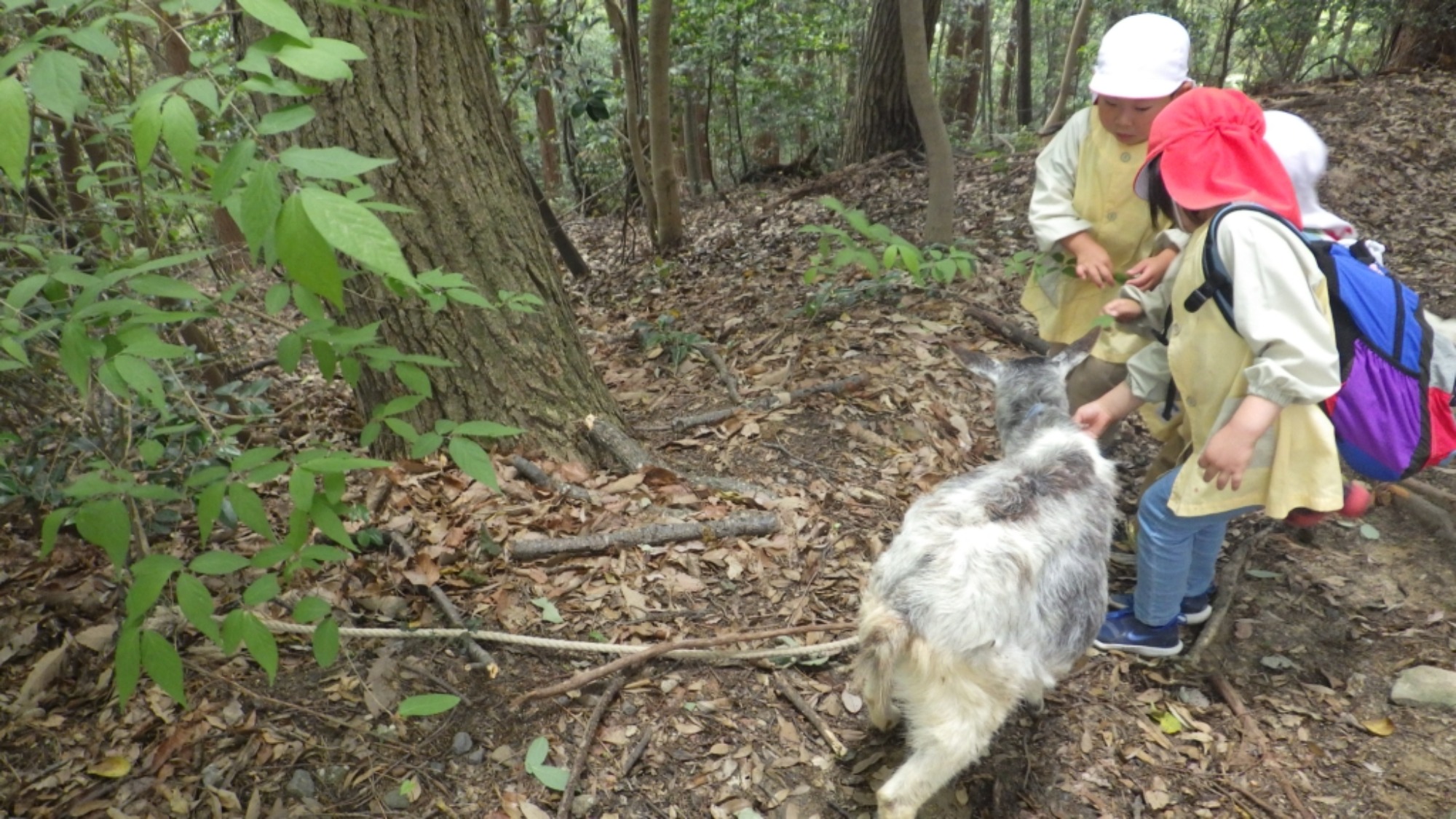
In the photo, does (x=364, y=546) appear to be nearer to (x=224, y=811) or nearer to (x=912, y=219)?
(x=224, y=811)

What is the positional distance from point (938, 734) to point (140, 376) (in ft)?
7.61

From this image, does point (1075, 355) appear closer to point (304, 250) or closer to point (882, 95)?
point (304, 250)

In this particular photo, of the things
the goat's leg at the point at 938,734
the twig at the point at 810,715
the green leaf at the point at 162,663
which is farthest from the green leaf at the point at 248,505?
the twig at the point at 810,715

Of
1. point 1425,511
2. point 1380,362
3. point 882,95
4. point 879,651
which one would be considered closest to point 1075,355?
point 1380,362

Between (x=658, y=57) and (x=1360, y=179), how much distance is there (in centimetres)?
666

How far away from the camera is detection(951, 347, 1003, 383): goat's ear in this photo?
361 centimetres

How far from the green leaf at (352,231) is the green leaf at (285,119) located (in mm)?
294

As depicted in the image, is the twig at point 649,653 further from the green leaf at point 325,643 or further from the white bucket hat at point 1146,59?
the white bucket hat at point 1146,59

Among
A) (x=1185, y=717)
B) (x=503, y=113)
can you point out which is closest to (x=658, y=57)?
(x=503, y=113)

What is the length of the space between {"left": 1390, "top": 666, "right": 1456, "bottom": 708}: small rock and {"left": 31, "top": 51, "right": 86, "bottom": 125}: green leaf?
461cm

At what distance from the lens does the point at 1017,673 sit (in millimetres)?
2533

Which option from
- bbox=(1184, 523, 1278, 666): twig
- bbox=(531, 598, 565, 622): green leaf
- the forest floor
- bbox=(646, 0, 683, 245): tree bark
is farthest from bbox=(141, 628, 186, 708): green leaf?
bbox=(646, 0, 683, 245): tree bark

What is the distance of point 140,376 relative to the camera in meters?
1.71

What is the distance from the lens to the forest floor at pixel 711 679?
268 cm
